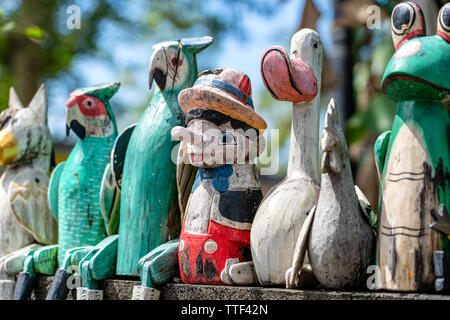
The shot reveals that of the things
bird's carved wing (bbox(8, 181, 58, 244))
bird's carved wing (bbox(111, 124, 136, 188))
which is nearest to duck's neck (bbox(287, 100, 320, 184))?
bird's carved wing (bbox(111, 124, 136, 188))

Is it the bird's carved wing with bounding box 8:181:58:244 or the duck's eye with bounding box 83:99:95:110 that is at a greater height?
the duck's eye with bounding box 83:99:95:110

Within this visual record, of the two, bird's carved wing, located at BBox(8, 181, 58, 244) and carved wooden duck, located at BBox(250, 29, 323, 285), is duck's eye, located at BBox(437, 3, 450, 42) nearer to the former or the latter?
carved wooden duck, located at BBox(250, 29, 323, 285)

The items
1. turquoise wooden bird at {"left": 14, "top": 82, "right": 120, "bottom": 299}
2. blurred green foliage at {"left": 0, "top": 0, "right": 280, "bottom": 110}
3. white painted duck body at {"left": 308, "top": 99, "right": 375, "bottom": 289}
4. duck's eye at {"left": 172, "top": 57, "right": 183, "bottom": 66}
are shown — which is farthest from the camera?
blurred green foliage at {"left": 0, "top": 0, "right": 280, "bottom": 110}

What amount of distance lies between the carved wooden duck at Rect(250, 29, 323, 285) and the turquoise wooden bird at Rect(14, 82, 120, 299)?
0.89 metres

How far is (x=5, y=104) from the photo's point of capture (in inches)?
362

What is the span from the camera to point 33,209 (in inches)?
114

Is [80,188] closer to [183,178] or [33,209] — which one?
[33,209]

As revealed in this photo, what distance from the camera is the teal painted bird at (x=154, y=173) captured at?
238 centimetres

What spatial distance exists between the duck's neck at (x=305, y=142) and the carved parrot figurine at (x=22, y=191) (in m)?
1.33

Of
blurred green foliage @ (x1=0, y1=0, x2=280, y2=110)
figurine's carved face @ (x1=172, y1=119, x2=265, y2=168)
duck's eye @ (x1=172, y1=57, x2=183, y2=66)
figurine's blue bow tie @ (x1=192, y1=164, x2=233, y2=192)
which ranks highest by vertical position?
blurred green foliage @ (x1=0, y1=0, x2=280, y2=110)

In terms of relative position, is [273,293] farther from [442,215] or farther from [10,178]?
[10,178]

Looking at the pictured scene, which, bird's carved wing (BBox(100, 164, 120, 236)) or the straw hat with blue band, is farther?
bird's carved wing (BBox(100, 164, 120, 236))

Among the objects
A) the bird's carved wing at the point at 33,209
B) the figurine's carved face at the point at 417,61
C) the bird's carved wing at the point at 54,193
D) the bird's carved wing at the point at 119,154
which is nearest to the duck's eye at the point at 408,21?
the figurine's carved face at the point at 417,61

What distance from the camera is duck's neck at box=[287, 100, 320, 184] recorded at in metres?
2.15
